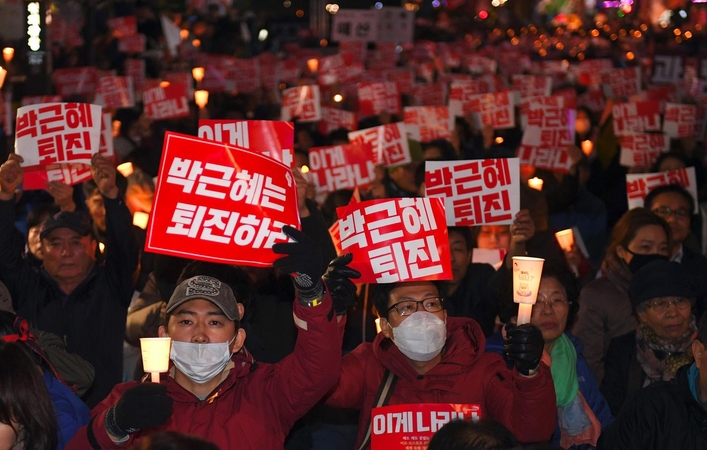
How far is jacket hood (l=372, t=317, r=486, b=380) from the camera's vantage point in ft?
15.0

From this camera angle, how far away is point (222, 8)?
34.8 m

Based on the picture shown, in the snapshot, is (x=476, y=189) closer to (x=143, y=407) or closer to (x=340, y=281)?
(x=340, y=281)

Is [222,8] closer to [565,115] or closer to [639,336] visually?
[565,115]

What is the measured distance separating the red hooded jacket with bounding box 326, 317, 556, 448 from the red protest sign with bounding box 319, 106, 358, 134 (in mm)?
9235

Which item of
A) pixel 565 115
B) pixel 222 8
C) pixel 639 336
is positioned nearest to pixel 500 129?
pixel 565 115

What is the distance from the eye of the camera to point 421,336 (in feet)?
14.9

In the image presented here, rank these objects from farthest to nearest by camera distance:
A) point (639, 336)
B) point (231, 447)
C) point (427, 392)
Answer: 1. point (639, 336)
2. point (427, 392)
3. point (231, 447)

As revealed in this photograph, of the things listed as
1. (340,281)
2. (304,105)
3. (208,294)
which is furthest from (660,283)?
(304,105)

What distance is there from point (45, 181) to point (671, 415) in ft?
14.3

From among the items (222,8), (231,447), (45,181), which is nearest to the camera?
(231,447)

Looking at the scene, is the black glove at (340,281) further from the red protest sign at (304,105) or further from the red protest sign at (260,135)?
the red protest sign at (304,105)

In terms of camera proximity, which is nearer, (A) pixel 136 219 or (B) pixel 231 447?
(B) pixel 231 447

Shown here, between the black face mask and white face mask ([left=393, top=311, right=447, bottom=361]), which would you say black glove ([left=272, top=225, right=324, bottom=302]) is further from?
the black face mask

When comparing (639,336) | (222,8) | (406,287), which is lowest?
(639,336)
